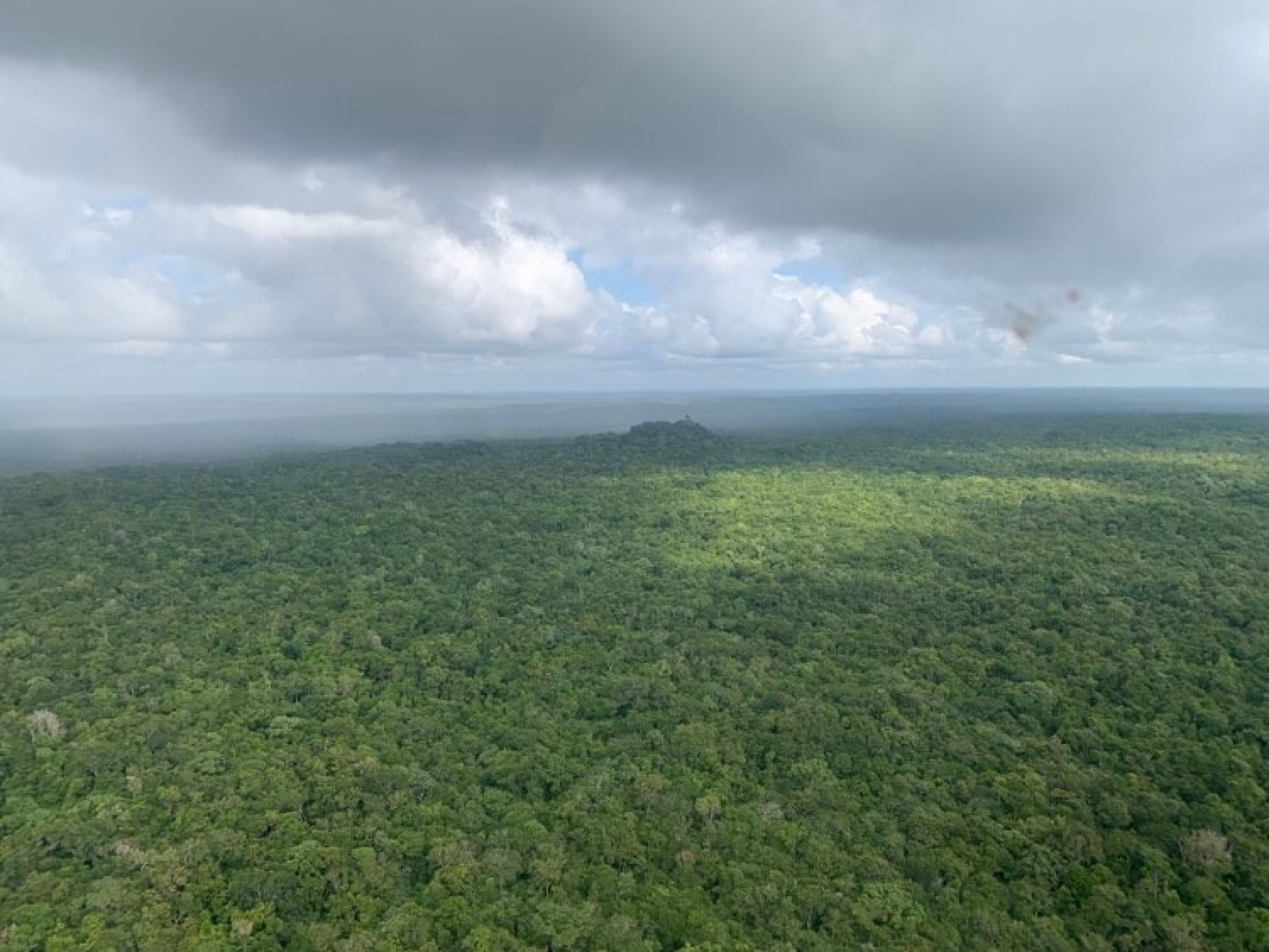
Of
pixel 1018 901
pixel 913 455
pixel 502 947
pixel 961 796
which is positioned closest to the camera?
pixel 502 947

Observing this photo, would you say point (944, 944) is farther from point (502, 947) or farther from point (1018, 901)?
point (502, 947)

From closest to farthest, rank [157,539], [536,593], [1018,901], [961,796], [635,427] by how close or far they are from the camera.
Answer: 1. [1018,901]
2. [961,796]
3. [536,593]
4. [157,539]
5. [635,427]

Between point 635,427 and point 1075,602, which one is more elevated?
point 635,427

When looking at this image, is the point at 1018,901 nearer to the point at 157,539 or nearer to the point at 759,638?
the point at 759,638

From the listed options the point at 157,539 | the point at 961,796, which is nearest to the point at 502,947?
the point at 961,796

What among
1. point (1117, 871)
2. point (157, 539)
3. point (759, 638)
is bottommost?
point (1117, 871)

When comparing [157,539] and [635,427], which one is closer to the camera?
[157,539]
